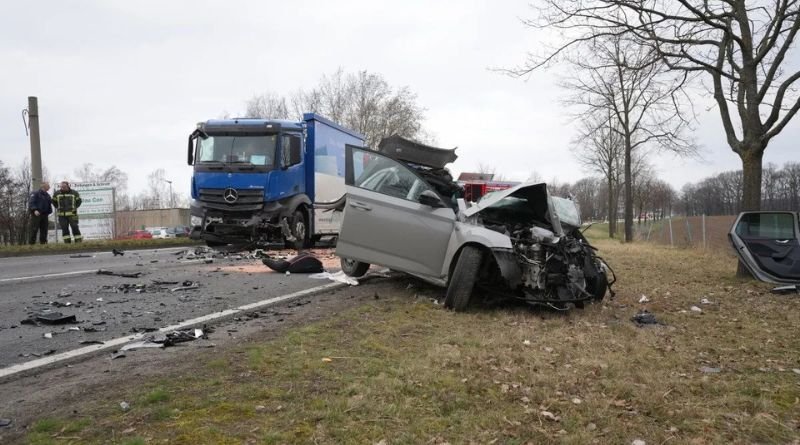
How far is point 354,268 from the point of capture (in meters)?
7.62

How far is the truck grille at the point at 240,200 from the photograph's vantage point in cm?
1148

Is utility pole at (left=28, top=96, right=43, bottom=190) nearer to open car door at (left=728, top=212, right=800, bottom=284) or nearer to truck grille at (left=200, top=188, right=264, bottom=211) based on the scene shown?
truck grille at (left=200, top=188, right=264, bottom=211)

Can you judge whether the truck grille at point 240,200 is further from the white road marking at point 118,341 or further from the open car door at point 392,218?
the white road marking at point 118,341

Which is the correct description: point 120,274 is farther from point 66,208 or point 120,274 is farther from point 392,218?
point 66,208

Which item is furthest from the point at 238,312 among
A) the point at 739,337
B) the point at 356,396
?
the point at 739,337

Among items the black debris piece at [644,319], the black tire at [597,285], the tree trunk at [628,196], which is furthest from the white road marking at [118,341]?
the tree trunk at [628,196]

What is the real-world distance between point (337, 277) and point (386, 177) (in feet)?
6.79

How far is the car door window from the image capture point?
6.40 meters

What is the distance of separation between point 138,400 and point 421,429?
1.60 meters

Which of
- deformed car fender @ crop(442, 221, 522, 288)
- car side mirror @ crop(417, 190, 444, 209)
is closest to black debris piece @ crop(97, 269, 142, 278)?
car side mirror @ crop(417, 190, 444, 209)

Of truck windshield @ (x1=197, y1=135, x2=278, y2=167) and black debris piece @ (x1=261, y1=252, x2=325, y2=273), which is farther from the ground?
truck windshield @ (x1=197, y1=135, x2=278, y2=167)

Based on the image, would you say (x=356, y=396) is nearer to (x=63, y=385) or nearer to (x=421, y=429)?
(x=421, y=429)

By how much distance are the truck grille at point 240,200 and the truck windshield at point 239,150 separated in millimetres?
699

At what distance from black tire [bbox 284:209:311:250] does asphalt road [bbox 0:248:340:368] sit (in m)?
2.76
